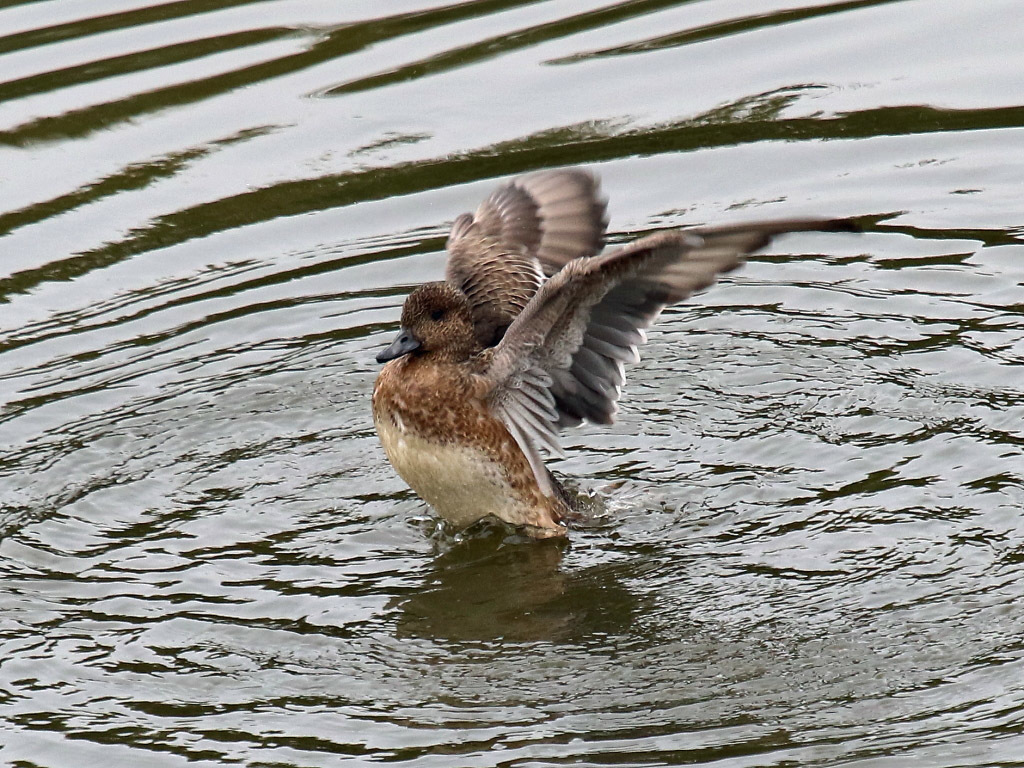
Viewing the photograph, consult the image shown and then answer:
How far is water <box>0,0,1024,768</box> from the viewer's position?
6043mm

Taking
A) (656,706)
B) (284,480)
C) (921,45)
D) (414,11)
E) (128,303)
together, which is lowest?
(656,706)

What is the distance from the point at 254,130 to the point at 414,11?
1.99 metres

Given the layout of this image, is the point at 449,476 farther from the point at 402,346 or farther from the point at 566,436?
the point at 566,436

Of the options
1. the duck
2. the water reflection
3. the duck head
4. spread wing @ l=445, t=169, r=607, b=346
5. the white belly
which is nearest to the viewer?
the water reflection

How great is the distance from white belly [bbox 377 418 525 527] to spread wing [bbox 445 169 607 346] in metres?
0.99

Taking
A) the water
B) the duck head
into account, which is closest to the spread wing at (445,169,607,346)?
→ the duck head

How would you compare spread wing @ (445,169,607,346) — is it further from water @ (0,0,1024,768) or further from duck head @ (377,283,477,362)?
water @ (0,0,1024,768)

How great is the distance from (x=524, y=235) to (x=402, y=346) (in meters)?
1.41

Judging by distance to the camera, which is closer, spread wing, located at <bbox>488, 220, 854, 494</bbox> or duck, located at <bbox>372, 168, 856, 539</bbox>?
spread wing, located at <bbox>488, 220, 854, 494</bbox>

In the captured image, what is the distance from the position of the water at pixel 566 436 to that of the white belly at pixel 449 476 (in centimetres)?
15

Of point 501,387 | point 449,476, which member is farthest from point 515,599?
point 501,387

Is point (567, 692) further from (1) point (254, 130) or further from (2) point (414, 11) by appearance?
(2) point (414, 11)

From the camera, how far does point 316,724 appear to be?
5.97m

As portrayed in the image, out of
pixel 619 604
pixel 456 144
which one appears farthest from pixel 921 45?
pixel 619 604
